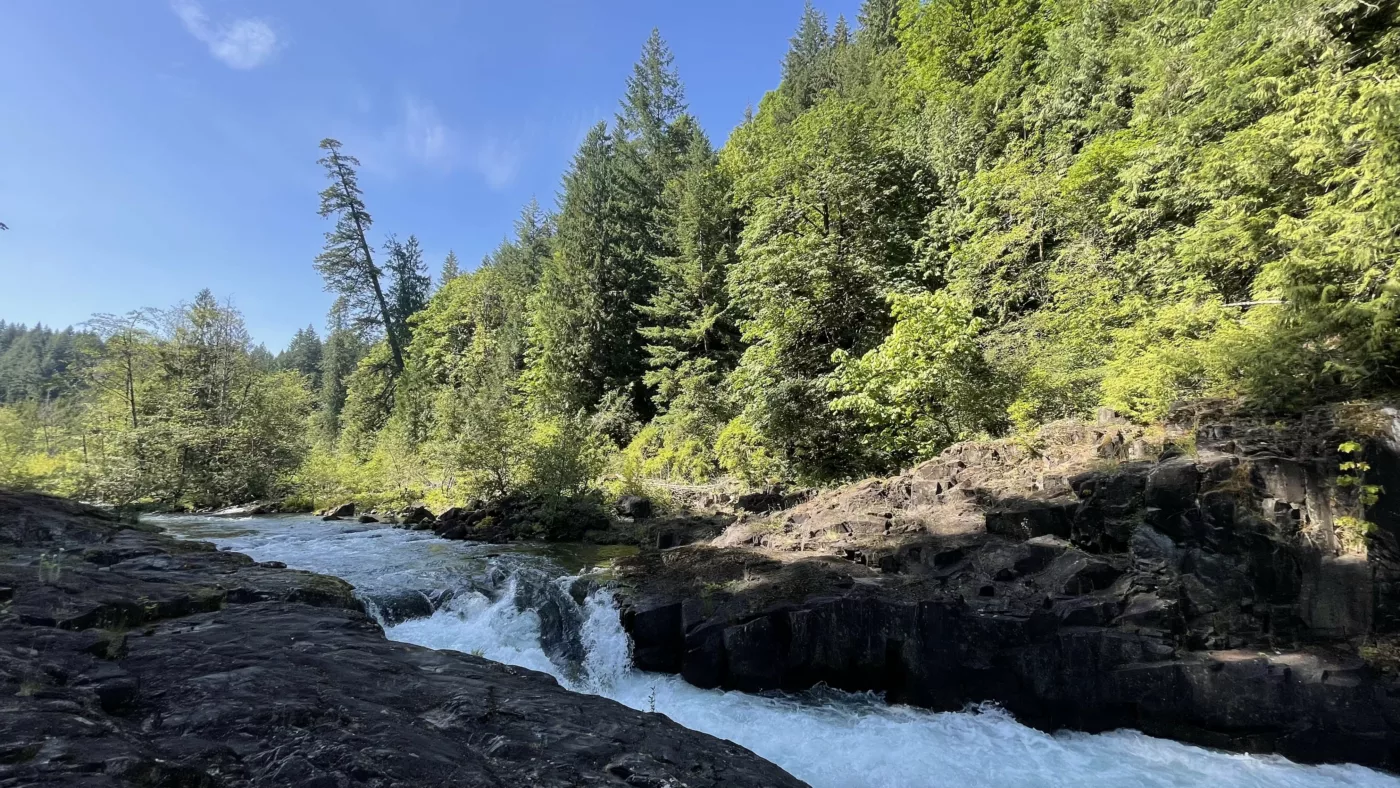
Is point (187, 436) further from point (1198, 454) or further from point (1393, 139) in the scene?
point (1393, 139)

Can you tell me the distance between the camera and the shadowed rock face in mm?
3117

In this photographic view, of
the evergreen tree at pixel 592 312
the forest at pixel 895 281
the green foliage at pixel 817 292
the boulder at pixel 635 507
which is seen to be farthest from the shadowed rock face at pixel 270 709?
the evergreen tree at pixel 592 312

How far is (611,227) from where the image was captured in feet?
94.5

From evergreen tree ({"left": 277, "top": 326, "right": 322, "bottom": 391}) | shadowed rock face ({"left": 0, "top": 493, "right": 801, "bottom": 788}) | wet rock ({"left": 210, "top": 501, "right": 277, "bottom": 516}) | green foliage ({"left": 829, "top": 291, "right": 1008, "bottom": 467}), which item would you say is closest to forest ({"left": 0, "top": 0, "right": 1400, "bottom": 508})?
green foliage ({"left": 829, "top": 291, "right": 1008, "bottom": 467})

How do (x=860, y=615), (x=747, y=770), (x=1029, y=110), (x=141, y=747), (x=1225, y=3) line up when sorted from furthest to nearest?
(x=1029, y=110), (x=1225, y=3), (x=860, y=615), (x=747, y=770), (x=141, y=747)

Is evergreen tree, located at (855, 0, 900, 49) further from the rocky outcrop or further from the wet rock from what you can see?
the wet rock

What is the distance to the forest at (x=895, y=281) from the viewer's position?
8727 mm

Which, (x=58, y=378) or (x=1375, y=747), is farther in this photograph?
(x=58, y=378)

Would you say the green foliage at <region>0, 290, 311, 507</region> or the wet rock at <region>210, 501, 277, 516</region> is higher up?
the green foliage at <region>0, 290, 311, 507</region>

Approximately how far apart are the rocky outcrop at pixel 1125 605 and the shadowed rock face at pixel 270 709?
3332 millimetres

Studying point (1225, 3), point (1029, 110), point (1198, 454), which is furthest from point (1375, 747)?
point (1029, 110)

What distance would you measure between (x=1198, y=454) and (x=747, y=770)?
7.16m

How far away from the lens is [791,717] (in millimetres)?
6980

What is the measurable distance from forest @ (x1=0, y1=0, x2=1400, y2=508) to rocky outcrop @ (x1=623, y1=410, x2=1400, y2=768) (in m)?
1.61
